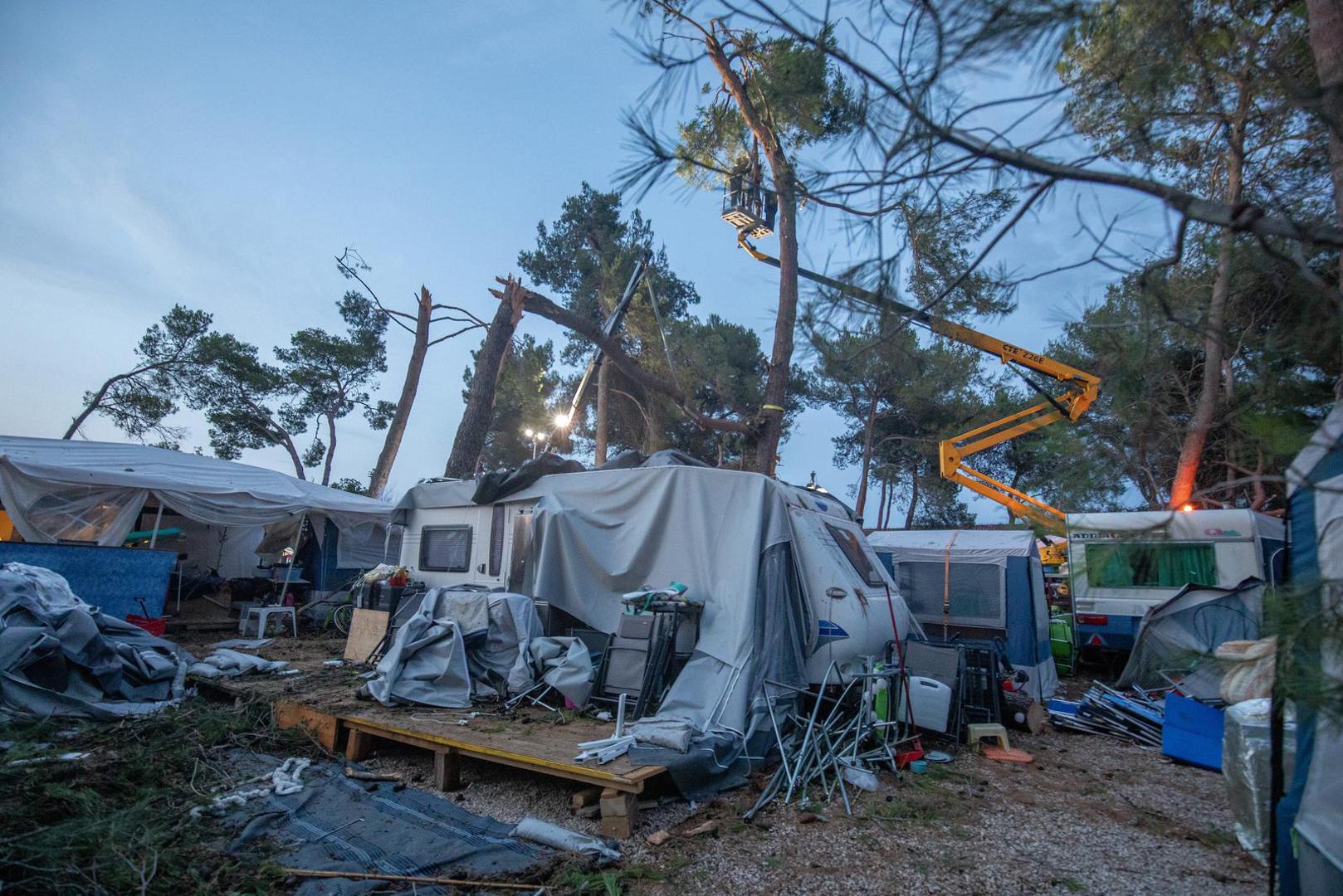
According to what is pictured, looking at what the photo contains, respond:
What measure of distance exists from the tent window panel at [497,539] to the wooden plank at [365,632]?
49.6 inches

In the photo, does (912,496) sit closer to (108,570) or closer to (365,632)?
(365,632)

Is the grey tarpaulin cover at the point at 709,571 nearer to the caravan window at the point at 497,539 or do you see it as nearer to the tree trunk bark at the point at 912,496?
the caravan window at the point at 497,539

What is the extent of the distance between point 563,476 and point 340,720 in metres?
2.86

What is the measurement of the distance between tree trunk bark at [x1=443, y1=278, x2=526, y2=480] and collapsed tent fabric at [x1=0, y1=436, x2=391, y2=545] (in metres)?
5.70

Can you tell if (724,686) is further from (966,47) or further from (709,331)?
(709,331)

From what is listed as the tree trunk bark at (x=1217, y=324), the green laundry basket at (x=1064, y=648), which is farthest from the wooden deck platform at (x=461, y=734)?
the green laundry basket at (x=1064, y=648)

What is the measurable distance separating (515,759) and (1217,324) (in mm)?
3851

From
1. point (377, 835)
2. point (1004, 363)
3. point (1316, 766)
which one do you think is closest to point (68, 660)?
point (377, 835)

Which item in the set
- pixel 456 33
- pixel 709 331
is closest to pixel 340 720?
pixel 456 33

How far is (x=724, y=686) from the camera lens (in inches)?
193

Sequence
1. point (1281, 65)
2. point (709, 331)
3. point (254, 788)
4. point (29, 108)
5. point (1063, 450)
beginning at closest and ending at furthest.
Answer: point (1281, 65) → point (1063, 450) → point (254, 788) → point (29, 108) → point (709, 331)

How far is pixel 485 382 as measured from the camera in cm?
776

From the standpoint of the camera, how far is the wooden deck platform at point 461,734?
11.8ft

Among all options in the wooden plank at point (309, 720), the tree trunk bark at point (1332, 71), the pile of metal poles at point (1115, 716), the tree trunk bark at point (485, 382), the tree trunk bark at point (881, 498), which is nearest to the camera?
the tree trunk bark at point (1332, 71)
